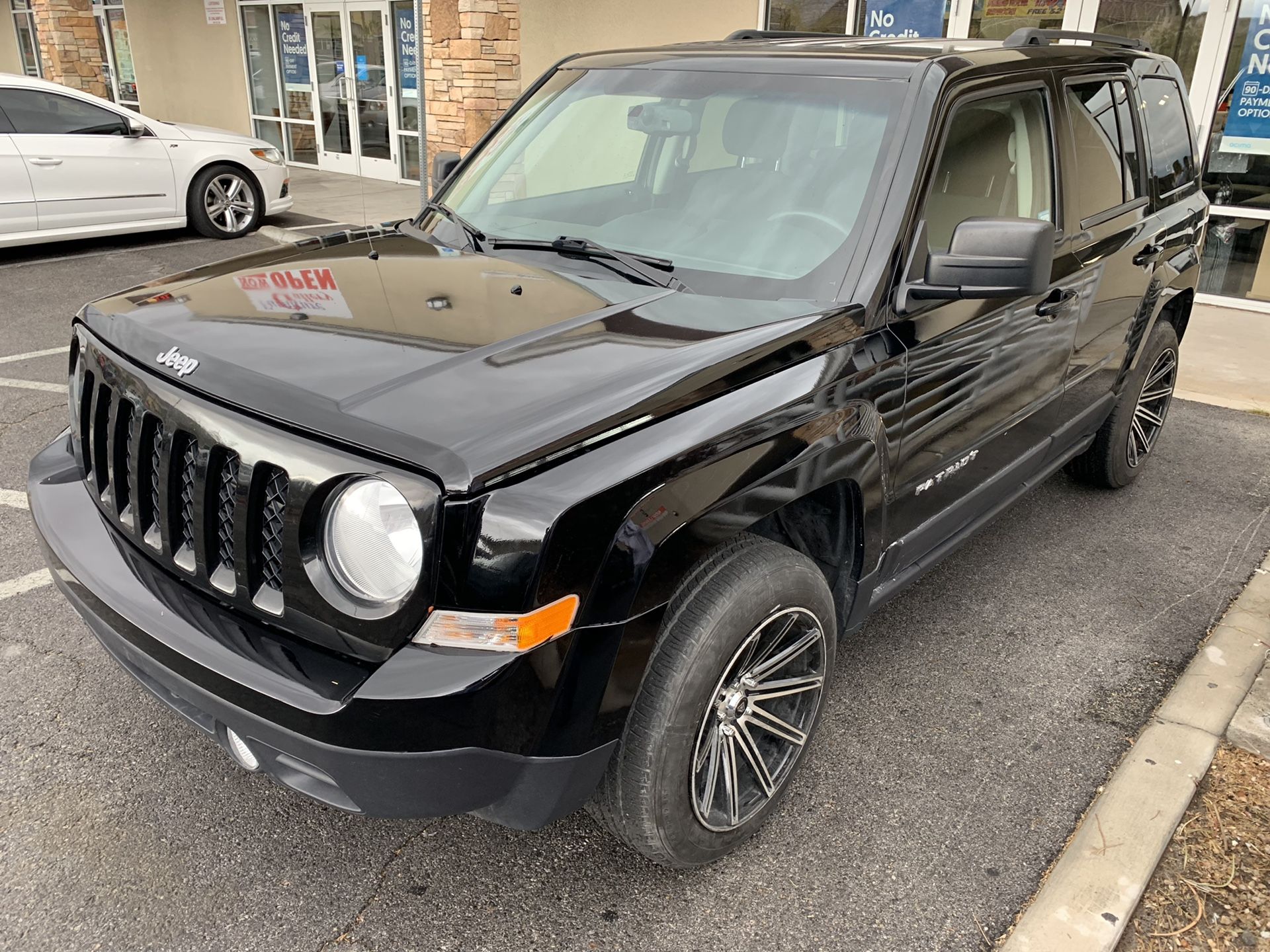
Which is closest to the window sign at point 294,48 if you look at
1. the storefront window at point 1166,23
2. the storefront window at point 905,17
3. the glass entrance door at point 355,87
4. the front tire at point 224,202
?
the glass entrance door at point 355,87

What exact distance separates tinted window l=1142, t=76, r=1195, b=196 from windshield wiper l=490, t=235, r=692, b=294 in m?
2.60

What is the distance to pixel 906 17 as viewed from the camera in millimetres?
8891

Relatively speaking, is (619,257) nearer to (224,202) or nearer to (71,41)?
(224,202)

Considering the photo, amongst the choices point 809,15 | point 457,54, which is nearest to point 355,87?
point 457,54

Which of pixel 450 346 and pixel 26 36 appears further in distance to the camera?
pixel 26 36

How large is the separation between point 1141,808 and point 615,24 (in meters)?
9.73

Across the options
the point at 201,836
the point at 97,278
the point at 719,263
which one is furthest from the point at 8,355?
the point at 719,263

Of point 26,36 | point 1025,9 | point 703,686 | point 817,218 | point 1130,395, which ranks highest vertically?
point 1025,9

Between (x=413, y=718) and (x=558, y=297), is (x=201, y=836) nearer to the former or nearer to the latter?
(x=413, y=718)

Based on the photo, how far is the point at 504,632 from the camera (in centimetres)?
183

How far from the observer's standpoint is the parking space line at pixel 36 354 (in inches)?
247

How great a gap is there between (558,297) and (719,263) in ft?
1.64

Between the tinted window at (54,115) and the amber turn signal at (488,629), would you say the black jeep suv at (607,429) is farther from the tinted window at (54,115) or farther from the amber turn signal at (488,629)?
the tinted window at (54,115)

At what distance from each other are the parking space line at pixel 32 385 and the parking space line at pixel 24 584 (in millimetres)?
2266
